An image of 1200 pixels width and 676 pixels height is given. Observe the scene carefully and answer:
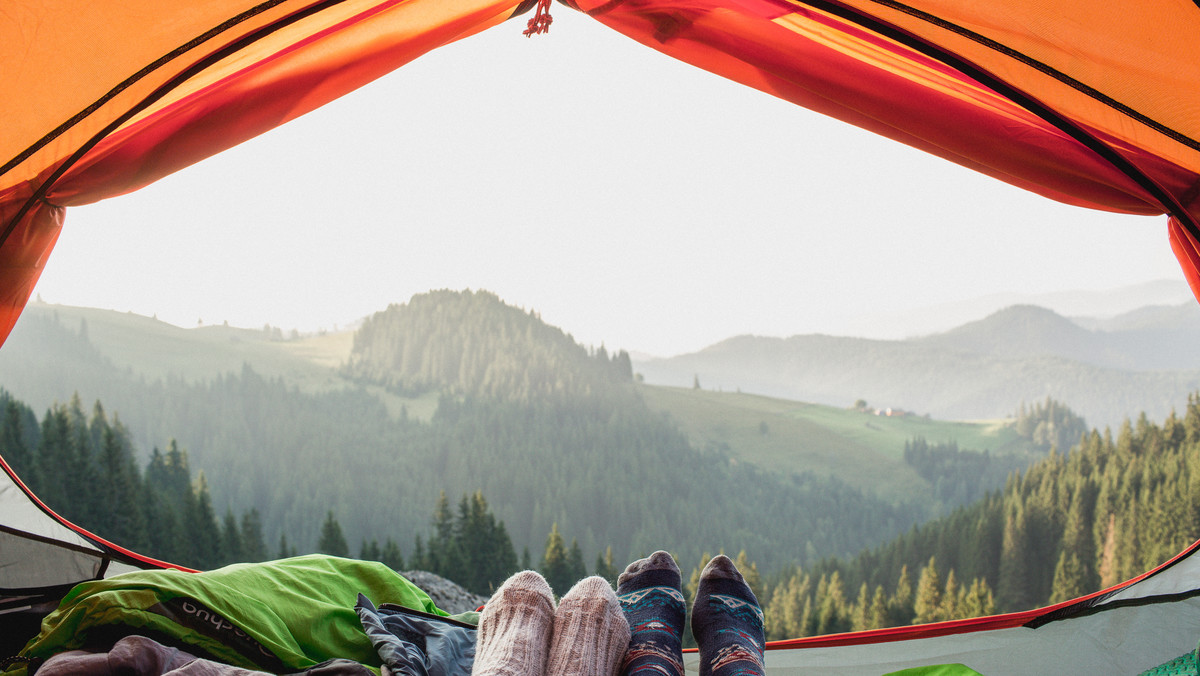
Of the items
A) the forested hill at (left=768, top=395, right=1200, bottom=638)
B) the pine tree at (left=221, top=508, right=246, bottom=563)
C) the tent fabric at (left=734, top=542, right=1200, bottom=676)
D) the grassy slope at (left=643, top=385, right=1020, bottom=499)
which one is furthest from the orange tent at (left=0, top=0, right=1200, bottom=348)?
the pine tree at (left=221, top=508, right=246, bottom=563)

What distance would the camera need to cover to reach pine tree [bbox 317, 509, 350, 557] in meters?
3.58

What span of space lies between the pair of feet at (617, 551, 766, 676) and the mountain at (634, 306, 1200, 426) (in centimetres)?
278

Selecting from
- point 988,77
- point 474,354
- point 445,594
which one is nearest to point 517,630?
point 988,77

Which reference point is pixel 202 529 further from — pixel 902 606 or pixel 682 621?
pixel 902 606

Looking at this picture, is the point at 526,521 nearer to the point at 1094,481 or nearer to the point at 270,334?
the point at 270,334

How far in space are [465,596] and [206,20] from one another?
229 cm

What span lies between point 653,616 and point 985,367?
10.8 ft

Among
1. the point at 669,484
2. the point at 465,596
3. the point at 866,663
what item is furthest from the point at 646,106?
the point at 866,663

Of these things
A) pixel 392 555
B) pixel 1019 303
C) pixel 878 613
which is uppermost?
pixel 1019 303

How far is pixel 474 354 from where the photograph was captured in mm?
4109

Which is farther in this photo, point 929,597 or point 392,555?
point 392,555

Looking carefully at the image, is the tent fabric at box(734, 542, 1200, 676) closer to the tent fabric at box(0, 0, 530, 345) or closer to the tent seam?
the tent seam

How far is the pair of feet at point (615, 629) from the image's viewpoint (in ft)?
2.74

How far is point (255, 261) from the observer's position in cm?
376
